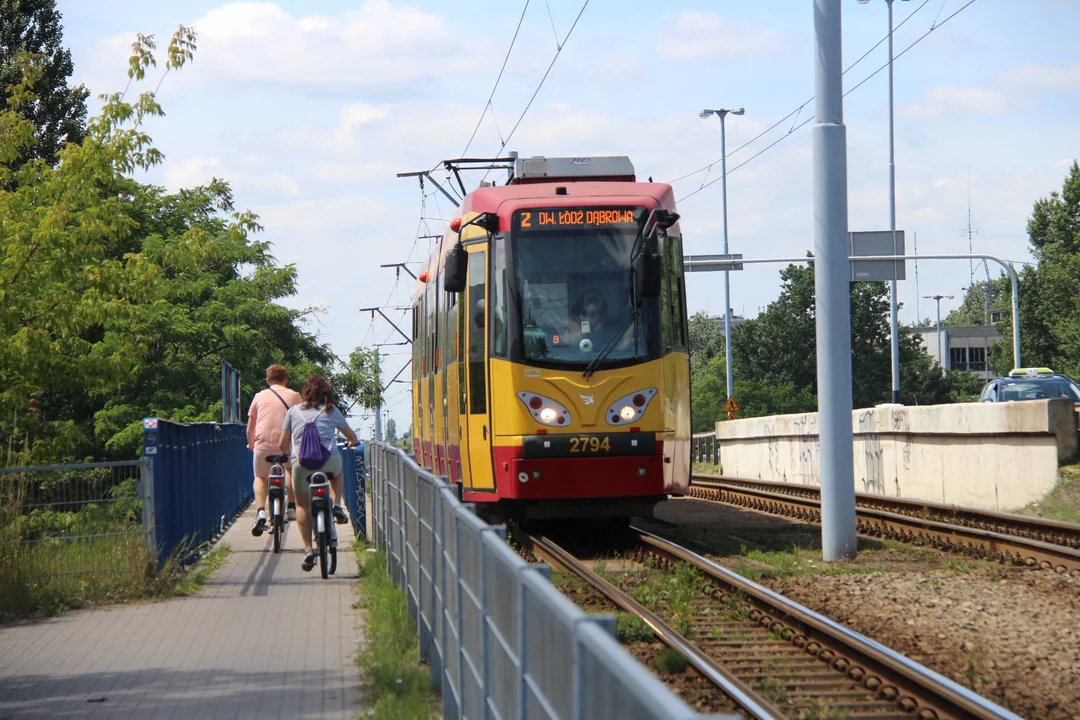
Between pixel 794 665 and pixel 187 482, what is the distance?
303 inches

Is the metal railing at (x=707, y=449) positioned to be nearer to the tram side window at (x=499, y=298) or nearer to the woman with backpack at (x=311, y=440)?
the tram side window at (x=499, y=298)

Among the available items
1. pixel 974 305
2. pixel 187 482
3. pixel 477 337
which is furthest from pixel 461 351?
pixel 974 305

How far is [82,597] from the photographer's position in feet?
36.5

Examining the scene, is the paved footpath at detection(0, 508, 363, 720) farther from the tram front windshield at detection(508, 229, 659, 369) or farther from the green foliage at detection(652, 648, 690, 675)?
the tram front windshield at detection(508, 229, 659, 369)

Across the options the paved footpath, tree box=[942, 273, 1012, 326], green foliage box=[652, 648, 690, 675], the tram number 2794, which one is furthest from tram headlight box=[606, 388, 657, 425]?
tree box=[942, 273, 1012, 326]

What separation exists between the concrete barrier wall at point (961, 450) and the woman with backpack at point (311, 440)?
9.09 metres

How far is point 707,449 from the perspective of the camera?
39750mm

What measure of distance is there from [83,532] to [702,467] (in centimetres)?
2662

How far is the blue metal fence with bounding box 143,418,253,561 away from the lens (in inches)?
460

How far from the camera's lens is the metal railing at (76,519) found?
11.2 metres

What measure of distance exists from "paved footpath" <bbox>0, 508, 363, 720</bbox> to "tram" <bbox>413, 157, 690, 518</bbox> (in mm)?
2499

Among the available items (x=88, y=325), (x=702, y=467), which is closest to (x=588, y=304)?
(x=88, y=325)

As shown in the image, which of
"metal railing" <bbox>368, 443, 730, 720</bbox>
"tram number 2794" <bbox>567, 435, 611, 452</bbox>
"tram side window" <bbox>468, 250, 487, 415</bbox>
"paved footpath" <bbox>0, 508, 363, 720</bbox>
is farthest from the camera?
"tram side window" <bbox>468, 250, 487, 415</bbox>

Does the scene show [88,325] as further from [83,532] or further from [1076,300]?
[1076,300]
